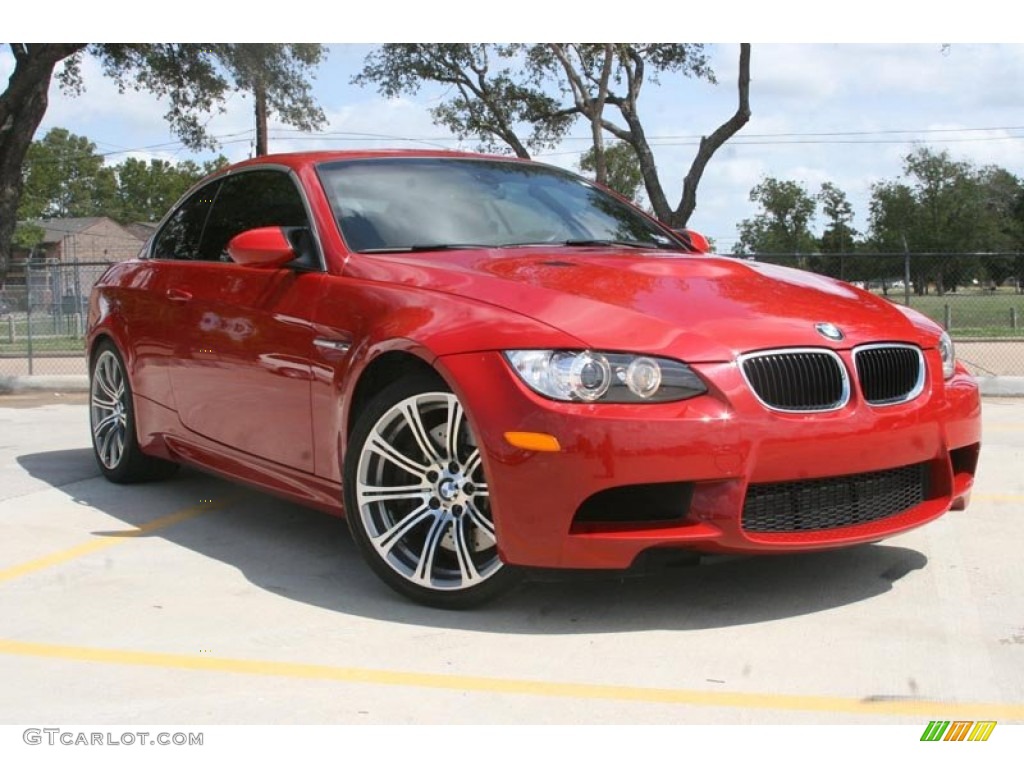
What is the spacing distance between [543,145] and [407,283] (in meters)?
25.5

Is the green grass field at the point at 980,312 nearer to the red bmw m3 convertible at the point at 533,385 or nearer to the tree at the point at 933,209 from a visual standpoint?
the red bmw m3 convertible at the point at 533,385

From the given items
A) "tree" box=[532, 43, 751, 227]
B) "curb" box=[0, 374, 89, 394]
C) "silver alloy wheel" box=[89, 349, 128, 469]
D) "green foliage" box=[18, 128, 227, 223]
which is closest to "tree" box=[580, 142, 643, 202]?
"tree" box=[532, 43, 751, 227]

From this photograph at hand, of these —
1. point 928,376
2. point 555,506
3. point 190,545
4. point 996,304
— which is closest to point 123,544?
point 190,545

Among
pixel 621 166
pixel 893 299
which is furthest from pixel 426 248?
pixel 621 166

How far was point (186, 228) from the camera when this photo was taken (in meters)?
6.07

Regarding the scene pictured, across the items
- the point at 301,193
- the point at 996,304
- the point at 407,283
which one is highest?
the point at 301,193

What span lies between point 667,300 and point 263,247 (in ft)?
5.29

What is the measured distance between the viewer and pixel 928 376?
4.13m

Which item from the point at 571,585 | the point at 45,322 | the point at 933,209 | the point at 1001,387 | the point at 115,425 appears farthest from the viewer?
the point at 933,209

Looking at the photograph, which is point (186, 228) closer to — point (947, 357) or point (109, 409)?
point (109, 409)

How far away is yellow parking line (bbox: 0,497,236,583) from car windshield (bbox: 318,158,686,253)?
1741 mm

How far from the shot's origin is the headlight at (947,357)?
14.2 ft

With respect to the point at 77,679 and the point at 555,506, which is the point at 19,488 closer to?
the point at 77,679
